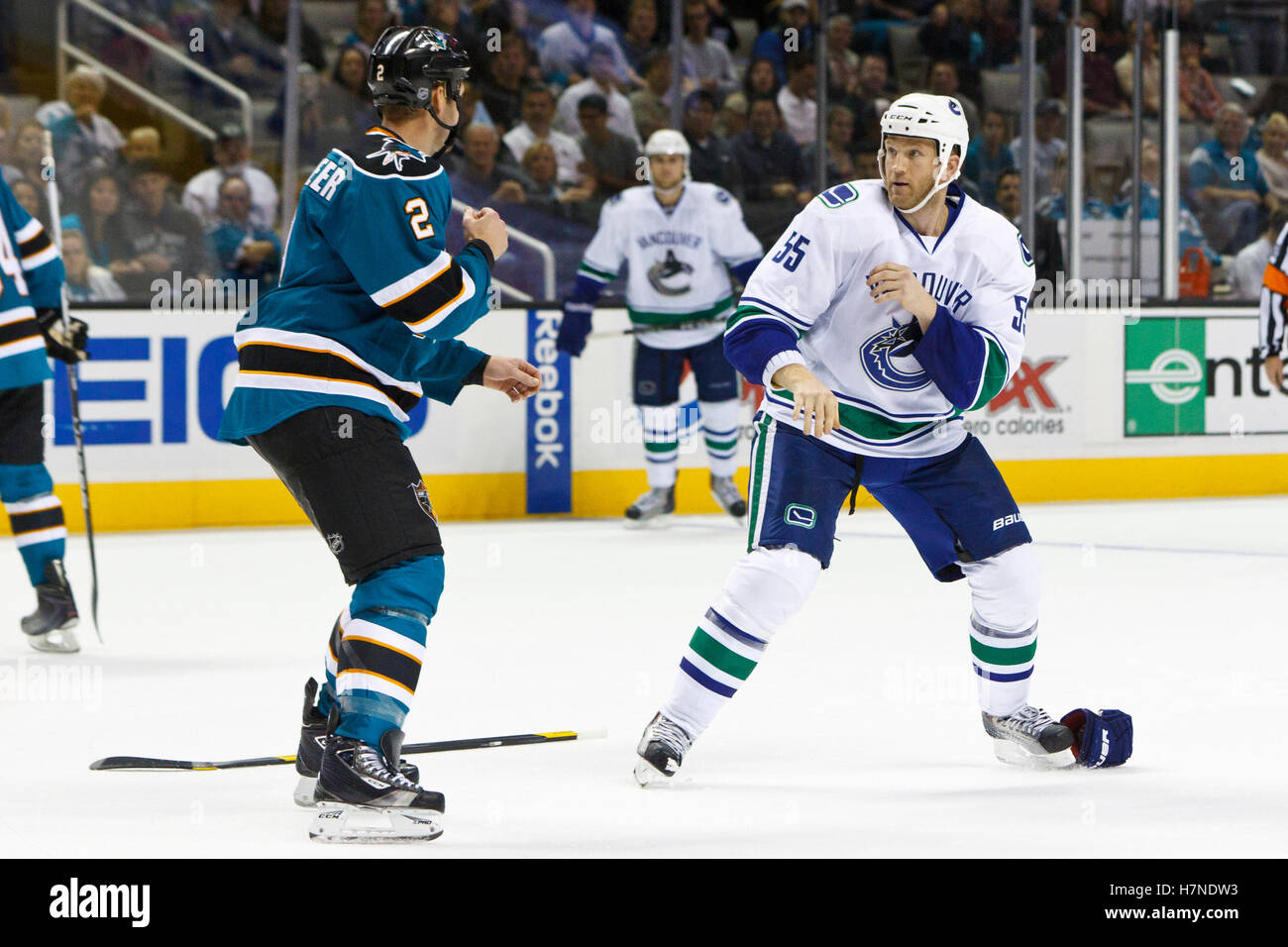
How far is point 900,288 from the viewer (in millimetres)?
3293

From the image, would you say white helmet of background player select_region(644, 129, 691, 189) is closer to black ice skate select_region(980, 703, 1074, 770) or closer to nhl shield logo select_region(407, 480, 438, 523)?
black ice skate select_region(980, 703, 1074, 770)

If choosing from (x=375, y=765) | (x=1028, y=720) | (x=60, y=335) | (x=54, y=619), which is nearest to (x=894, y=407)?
(x=1028, y=720)

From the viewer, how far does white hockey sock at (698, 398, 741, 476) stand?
8.51 metres

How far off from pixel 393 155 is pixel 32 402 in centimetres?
261

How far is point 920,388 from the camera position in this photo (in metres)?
3.55

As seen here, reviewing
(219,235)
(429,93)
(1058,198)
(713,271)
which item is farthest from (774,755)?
(1058,198)

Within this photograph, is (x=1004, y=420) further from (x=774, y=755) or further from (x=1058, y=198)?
(x=774, y=755)

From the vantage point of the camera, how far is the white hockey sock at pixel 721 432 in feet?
27.9

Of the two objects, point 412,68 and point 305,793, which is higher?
point 412,68

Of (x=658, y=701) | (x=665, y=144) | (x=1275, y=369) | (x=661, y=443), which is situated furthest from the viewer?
(x=661, y=443)

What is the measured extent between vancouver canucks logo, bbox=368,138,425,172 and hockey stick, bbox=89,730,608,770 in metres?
1.26

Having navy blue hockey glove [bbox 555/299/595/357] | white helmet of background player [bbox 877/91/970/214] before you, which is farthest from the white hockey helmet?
white helmet of background player [bbox 877/91/970/214]

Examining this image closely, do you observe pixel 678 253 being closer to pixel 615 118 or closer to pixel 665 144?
pixel 665 144
